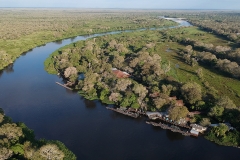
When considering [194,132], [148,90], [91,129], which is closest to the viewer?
[194,132]

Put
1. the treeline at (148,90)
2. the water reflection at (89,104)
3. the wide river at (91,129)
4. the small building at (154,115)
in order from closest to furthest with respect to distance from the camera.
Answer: the wide river at (91,129) → the treeline at (148,90) → the small building at (154,115) → the water reflection at (89,104)

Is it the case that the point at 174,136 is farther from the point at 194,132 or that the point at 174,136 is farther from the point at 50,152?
the point at 50,152

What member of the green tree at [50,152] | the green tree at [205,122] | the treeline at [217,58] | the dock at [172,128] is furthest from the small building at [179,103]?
the treeline at [217,58]

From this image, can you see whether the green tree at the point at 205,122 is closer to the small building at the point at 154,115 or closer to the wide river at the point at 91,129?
the wide river at the point at 91,129

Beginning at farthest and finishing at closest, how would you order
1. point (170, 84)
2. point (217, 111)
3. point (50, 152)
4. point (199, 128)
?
point (170, 84), point (217, 111), point (199, 128), point (50, 152)

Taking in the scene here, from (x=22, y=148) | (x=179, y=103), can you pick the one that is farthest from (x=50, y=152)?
(x=179, y=103)

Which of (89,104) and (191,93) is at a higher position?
(191,93)

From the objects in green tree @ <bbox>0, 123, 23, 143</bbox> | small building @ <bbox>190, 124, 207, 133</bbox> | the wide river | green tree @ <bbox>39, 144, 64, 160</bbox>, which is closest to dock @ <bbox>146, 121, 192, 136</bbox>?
the wide river

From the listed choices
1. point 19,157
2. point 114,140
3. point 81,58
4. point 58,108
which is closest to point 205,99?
point 114,140
